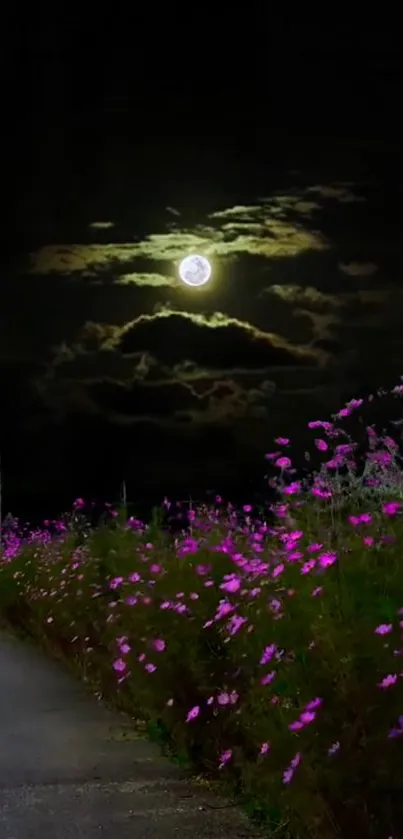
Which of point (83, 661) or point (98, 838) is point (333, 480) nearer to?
point (98, 838)

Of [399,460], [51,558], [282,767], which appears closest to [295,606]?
[282,767]

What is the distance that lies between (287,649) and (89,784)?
5.85 ft

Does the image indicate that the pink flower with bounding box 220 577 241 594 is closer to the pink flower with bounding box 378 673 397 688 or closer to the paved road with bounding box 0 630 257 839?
the paved road with bounding box 0 630 257 839

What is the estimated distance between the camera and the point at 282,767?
4812mm

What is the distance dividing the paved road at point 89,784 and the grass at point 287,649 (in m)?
0.17

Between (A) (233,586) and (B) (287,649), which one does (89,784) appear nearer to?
(A) (233,586)

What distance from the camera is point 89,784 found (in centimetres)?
629

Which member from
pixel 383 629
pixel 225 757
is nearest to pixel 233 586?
pixel 225 757

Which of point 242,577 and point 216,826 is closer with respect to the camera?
point 216,826

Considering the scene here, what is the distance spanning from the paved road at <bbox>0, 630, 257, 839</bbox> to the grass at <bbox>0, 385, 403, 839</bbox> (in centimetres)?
17

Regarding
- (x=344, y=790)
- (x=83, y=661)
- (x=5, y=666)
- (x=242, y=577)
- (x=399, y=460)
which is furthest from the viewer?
(x=5, y=666)

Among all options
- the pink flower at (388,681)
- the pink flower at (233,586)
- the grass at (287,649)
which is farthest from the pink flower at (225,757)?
the pink flower at (388,681)

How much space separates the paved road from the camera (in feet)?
17.5

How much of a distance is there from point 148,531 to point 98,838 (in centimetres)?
575
